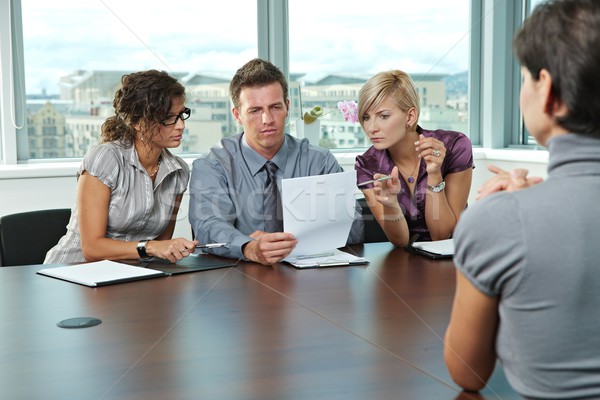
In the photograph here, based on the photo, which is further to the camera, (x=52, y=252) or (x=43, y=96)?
(x=43, y=96)

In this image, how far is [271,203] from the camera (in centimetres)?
259

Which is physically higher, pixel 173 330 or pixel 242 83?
pixel 242 83

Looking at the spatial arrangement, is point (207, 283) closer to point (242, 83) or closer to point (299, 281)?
point (299, 281)

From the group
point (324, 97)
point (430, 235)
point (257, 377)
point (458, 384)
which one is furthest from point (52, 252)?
point (324, 97)

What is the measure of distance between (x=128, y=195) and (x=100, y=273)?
539 mm

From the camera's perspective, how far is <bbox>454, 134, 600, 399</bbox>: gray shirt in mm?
834

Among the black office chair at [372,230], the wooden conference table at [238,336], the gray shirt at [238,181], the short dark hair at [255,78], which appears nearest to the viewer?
the wooden conference table at [238,336]

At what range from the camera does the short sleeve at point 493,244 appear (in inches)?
33.1

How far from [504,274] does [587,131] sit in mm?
208

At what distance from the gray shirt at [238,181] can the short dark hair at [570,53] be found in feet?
5.17

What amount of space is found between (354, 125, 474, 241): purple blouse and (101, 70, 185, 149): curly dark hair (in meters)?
0.76

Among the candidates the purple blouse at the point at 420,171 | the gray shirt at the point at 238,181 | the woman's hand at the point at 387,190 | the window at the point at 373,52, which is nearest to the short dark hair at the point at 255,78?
the gray shirt at the point at 238,181

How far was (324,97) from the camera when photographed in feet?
14.6

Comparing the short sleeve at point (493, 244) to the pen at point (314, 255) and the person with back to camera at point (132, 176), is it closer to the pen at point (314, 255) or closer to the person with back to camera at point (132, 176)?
the pen at point (314, 255)
